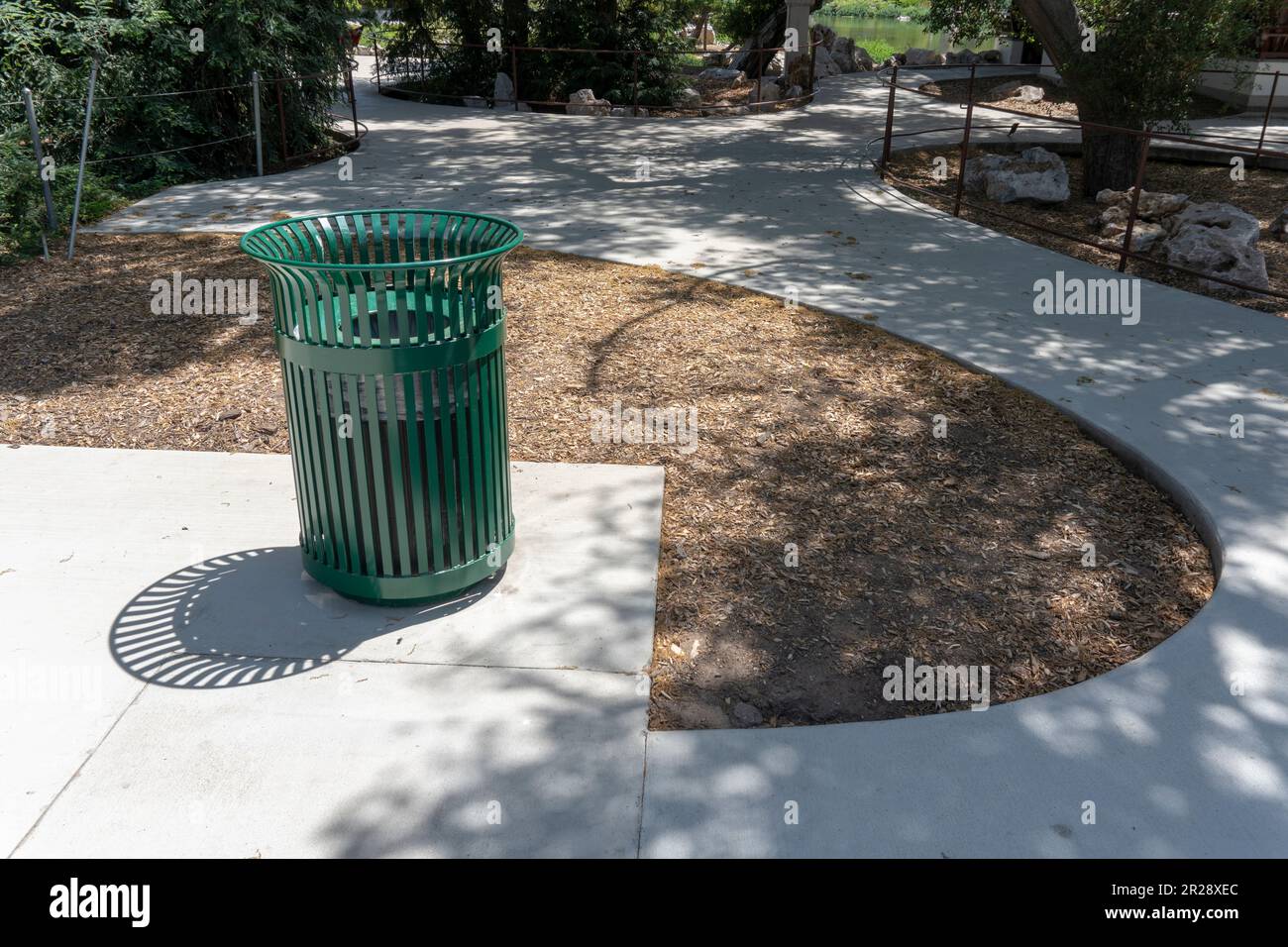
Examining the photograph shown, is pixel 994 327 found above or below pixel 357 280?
below

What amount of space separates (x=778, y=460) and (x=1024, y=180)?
7.21m

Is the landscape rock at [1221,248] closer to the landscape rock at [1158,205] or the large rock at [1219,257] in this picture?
the large rock at [1219,257]

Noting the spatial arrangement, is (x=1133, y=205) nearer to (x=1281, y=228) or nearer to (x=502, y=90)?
(x=1281, y=228)

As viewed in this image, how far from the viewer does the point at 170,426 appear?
5719 mm

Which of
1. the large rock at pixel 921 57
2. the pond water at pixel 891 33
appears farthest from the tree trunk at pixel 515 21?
the pond water at pixel 891 33

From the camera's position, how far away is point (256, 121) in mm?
11727

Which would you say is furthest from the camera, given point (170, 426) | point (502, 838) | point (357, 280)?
point (170, 426)

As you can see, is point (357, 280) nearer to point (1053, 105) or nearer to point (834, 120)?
point (834, 120)

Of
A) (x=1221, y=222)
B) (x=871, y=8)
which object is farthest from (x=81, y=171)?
(x=871, y=8)

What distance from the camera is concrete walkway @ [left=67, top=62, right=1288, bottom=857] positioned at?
10.2 feet

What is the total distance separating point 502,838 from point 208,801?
91cm

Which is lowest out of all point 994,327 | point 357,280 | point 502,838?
point 502,838

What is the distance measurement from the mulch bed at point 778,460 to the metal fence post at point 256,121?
12.5 ft

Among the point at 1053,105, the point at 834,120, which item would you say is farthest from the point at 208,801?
the point at 1053,105
